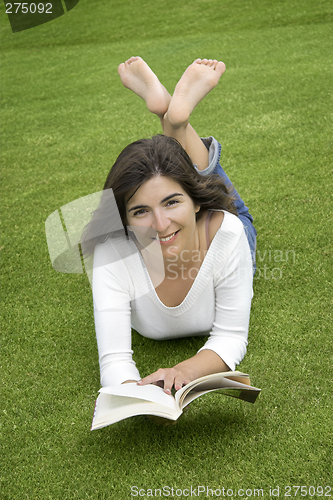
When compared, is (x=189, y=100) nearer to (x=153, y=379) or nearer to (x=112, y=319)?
(x=112, y=319)

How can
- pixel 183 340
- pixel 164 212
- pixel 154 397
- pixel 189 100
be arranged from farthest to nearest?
pixel 189 100
pixel 183 340
pixel 164 212
pixel 154 397

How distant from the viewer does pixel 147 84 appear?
270 centimetres

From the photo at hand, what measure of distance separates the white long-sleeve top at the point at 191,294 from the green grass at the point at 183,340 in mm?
266

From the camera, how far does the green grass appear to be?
1.78 meters

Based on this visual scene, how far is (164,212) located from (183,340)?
80 cm

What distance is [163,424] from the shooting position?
191cm

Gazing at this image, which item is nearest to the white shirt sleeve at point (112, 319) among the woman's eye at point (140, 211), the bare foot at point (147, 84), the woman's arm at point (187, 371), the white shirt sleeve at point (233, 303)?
the woman's arm at point (187, 371)

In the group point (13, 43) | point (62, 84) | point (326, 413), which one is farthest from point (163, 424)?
point (13, 43)

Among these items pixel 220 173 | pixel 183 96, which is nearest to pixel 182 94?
pixel 183 96

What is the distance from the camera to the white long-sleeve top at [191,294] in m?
1.97

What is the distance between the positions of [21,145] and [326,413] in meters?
4.38

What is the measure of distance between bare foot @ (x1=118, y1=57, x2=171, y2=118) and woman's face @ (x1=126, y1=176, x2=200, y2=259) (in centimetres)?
89

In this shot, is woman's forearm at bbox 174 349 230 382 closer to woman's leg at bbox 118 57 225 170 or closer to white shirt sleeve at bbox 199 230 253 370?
white shirt sleeve at bbox 199 230 253 370

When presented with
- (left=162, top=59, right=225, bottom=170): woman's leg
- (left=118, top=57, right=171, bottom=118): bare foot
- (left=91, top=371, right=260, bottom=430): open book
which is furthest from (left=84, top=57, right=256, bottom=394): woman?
(left=118, top=57, right=171, bottom=118): bare foot
